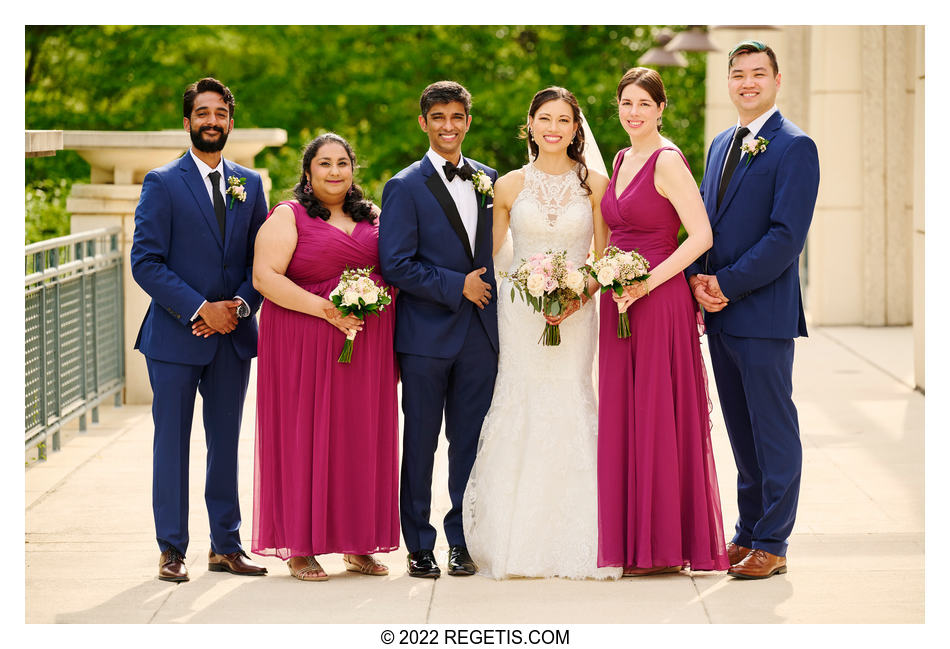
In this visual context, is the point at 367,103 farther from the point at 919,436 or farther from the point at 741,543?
the point at 741,543

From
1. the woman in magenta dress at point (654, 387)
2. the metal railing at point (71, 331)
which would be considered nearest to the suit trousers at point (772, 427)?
the woman in magenta dress at point (654, 387)

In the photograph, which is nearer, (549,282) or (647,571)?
(549,282)

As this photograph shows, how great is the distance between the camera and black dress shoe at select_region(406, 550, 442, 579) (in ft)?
19.0

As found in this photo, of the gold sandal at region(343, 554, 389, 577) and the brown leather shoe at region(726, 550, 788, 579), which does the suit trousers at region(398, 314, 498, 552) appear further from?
the brown leather shoe at region(726, 550, 788, 579)

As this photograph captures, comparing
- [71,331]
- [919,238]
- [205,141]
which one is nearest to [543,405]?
[205,141]

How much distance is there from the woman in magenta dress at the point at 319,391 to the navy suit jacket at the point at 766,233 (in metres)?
1.61

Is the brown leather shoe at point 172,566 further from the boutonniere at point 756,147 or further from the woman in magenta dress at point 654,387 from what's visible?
the boutonniere at point 756,147

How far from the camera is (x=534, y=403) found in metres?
5.90

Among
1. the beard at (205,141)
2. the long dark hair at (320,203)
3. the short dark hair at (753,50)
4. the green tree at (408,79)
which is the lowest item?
the long dark hair at (320,203)

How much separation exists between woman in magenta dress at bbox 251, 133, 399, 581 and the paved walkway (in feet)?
0.83

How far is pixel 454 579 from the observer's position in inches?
227

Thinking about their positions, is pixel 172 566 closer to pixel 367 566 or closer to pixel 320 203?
pixel 367 566

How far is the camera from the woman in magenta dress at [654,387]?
565cm

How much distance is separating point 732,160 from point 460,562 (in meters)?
2.29
